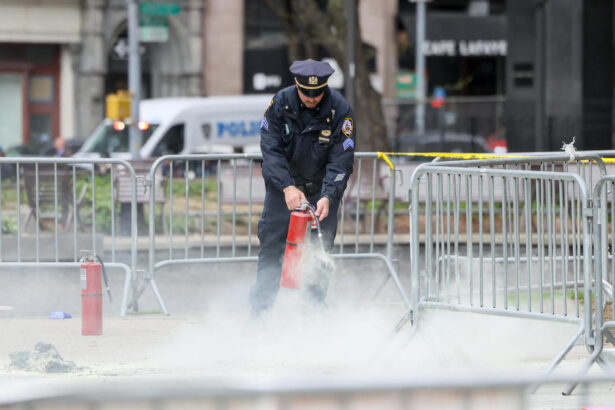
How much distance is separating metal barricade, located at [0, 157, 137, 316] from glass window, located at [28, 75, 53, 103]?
23734 mm

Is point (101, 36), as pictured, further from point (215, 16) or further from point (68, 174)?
point (68, 174)

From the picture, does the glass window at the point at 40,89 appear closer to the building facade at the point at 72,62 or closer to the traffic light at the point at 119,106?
the building facade at the point at 72,62

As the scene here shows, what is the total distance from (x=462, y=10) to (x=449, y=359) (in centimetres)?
3563

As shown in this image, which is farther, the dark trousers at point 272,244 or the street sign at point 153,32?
the street sign at point 153,32

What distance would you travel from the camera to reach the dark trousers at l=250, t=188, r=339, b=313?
7.22 metres

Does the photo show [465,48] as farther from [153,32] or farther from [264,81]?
[153,32]

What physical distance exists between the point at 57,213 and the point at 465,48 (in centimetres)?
3076

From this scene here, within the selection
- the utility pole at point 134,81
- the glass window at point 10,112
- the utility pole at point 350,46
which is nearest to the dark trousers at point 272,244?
the utility pole at point 350,46

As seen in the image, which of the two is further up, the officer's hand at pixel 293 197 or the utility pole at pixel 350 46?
the utility pole at pixel 350 46

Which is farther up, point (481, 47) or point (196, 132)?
point (481, 47)

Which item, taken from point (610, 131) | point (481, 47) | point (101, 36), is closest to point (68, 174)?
point (610, 131)

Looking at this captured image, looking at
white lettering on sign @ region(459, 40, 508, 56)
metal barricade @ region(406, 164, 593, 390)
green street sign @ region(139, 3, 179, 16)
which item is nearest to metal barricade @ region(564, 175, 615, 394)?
metal barricade @ region(406, 164, 593, 390)

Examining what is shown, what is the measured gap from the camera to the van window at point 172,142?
22.9 meters

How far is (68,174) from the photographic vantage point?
10.7 m
